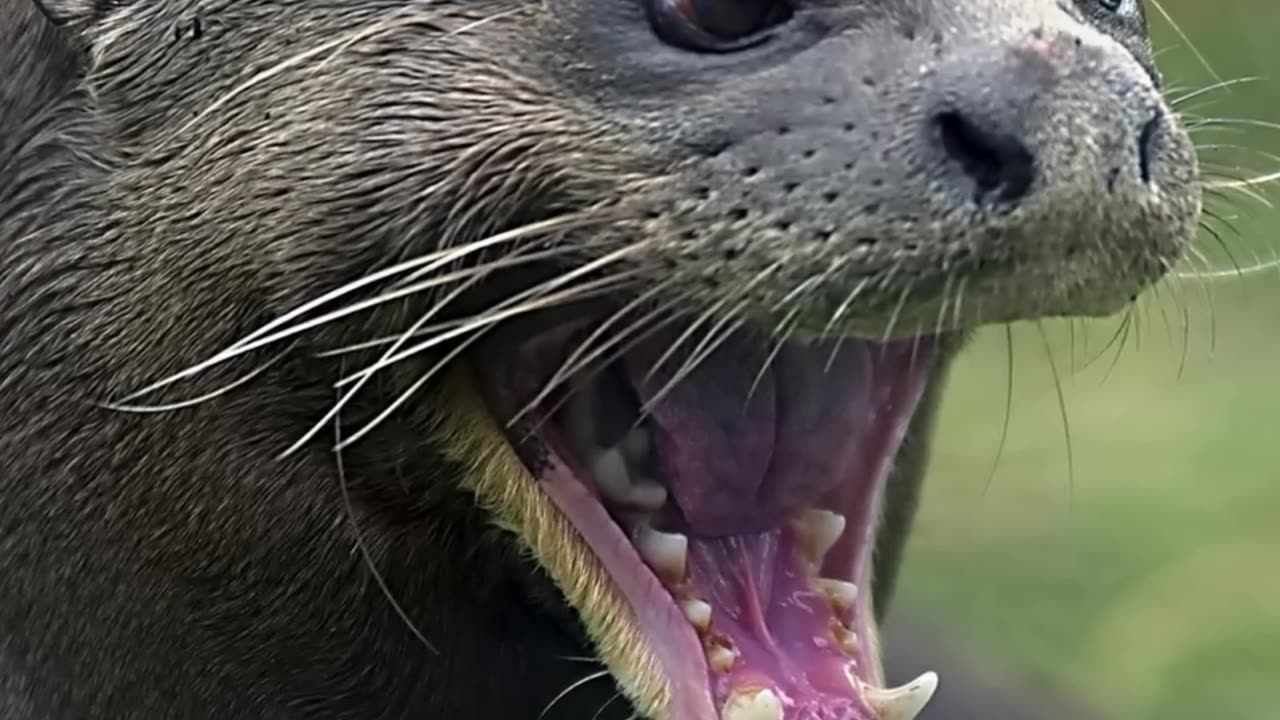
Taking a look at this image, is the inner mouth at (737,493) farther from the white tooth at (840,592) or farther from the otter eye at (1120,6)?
the otter eye at (1120,6)

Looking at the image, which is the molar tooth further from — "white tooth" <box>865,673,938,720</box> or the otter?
"white tooth" <box>865,673,938,720</box>

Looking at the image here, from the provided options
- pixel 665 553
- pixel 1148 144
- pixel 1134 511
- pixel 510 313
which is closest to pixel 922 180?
pixel 1148 144

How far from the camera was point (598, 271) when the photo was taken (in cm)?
171

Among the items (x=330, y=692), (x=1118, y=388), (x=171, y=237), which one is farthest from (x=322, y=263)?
(x=1118, y=388)

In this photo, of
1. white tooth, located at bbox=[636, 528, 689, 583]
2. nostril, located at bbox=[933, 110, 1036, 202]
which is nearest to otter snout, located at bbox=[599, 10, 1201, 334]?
nostril, located at bbox=[933, 110, 1036, 202]

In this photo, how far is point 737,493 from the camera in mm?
1975

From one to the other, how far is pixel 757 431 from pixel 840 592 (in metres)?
0.15

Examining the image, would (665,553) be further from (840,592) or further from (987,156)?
(987,156)

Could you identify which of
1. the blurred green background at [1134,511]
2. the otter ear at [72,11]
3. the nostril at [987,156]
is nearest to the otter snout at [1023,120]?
the nostril at [987,156]

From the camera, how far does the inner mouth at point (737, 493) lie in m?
1.84

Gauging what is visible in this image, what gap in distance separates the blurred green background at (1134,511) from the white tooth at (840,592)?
1.88 m

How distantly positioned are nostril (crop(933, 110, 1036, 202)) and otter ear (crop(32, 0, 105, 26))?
0.69 m

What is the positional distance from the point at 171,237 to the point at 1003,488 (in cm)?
318

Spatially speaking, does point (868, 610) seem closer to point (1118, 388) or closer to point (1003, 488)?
point (1003, 488)
